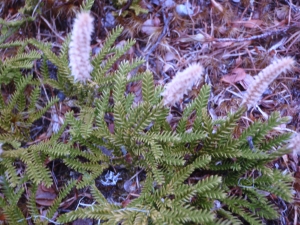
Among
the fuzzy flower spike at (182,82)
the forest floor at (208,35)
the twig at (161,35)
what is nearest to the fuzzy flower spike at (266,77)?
the fuzzy flower spike at (182,82)

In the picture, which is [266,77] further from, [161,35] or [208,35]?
[161,35]

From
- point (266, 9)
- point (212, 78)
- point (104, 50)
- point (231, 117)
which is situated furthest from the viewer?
point (266, 9)

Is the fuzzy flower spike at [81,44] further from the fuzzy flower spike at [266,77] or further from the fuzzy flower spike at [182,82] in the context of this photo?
the fuzzy flower spike at [266,77]

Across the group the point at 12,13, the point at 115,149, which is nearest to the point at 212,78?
the point at 115,149

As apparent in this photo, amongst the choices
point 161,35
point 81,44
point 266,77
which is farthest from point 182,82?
point 161,35

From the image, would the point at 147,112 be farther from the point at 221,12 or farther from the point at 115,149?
the point at 221,12

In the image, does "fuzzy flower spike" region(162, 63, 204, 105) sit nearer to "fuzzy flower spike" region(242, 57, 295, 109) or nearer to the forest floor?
"fuzzy flower spike" region(242, 57, 295, 109)
